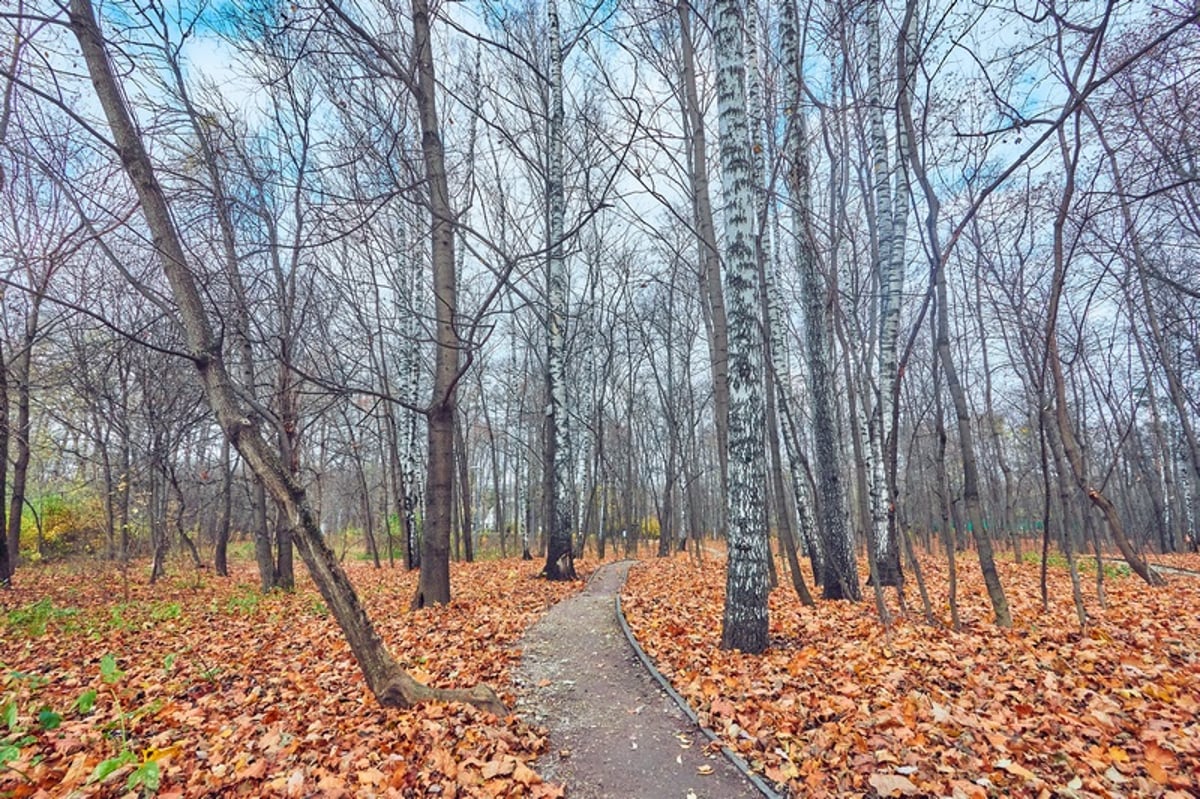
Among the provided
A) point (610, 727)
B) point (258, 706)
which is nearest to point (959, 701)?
point (610, 727)

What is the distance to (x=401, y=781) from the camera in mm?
2998

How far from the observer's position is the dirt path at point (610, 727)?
317cm

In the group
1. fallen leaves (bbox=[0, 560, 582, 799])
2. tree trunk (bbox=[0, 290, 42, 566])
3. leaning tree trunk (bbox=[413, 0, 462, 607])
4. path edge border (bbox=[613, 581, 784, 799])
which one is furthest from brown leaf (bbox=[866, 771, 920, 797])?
tree trunk (bbox=[0, 290, 42, 566])

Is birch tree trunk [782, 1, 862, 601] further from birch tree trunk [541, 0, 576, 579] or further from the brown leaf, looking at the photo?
the brown leaf

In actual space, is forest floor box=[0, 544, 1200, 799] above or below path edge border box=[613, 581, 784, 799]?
above

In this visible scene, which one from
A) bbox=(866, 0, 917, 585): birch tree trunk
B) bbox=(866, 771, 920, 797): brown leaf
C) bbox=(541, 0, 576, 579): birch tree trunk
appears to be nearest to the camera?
bbox=(866, 771, 920, 797): brown leaf

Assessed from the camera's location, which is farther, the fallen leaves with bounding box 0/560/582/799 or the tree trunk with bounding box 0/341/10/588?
the tree trunk with bounding box 0/341/10/588

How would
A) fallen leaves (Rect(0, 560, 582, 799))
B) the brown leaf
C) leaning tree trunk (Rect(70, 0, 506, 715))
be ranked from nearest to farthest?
the brown leaf, fallen leaves (Rect(0, 560, 582, 799)), leaning tree trunk (Rect(70, 0, 506, 715))

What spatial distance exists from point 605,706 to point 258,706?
8.87 feet

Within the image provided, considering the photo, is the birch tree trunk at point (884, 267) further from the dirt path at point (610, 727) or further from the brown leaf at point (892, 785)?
the brown leaf at point (892, 785)

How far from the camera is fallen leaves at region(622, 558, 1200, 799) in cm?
286

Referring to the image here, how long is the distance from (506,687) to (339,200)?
15.3 feet

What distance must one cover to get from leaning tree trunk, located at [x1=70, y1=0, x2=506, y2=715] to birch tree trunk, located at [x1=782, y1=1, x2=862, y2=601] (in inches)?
225

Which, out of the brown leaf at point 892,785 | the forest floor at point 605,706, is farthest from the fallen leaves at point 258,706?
the brown leaf at point 892,785
